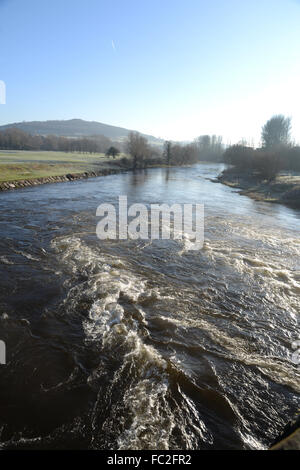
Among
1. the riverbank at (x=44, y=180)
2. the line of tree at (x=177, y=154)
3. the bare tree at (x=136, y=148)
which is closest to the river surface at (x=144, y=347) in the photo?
the riverbank at (x=44, y=180)

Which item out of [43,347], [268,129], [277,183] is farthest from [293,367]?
[268,129]

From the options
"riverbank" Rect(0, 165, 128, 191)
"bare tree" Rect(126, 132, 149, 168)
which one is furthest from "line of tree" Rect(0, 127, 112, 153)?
"riverbank" Rect(0, 165, 128, 191)

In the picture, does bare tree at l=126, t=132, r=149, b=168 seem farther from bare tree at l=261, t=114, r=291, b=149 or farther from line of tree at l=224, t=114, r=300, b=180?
bare tree at l=261, t=114, r=291, b=149

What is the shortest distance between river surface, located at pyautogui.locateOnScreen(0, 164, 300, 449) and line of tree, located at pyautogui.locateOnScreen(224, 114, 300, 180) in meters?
41.1

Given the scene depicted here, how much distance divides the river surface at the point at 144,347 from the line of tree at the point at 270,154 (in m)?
41.1

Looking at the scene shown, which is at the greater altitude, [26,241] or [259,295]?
[26,241]

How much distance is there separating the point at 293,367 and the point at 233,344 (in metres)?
1.49

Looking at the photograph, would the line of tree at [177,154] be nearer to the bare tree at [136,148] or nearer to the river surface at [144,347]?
the bare tree at [136,148]

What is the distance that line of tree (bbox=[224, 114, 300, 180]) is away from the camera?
155 ft

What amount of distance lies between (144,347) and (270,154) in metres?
52.8

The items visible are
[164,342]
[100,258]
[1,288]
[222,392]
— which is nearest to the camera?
[222,392]

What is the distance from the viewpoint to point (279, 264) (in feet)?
39.8

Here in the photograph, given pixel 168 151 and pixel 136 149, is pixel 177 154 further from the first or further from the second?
pixel 136 149
